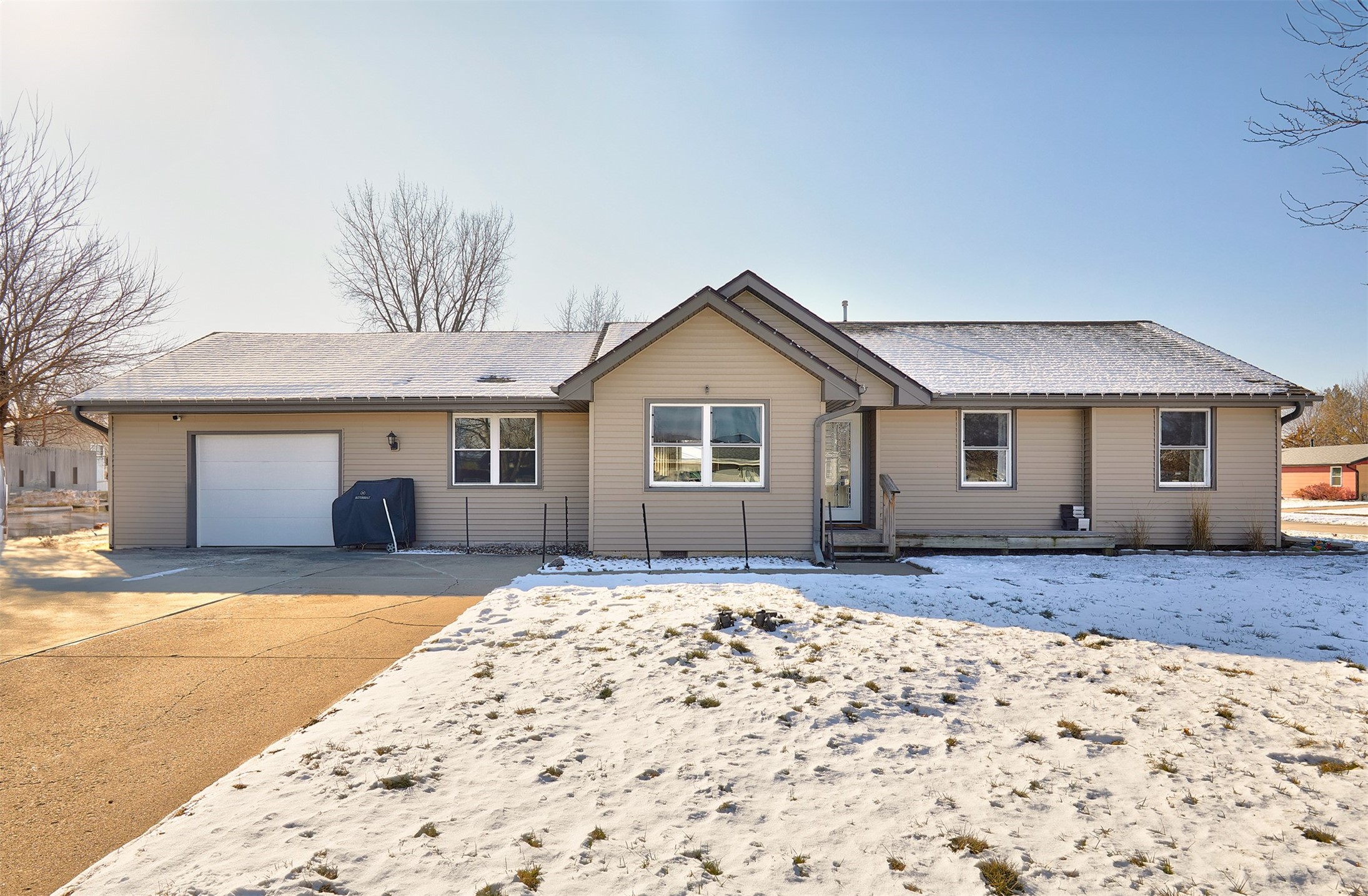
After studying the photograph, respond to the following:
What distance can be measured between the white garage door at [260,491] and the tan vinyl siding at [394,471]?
258mm

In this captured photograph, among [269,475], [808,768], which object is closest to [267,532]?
[269,475]

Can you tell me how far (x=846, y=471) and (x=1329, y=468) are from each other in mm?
39592

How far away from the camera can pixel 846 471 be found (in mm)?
12984

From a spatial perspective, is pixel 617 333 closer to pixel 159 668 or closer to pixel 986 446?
pixel 986 446

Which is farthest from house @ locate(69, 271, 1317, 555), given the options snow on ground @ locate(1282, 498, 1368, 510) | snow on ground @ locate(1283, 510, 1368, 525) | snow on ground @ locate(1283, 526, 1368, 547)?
snow on ground @ locate(1282, 498, 1368, 510)

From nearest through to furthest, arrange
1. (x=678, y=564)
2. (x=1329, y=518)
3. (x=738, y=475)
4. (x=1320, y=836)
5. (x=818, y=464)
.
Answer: (x=1320, y=836) < (x=678, y=564) < (x=818, y=464) < (x=738, y=475) < (x=1329, y=518)

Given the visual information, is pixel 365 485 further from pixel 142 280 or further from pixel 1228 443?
pixel 1228 443

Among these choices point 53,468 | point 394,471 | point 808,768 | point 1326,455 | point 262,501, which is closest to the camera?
point 808,768

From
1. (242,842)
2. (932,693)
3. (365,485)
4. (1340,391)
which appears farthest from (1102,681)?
(1340,391)

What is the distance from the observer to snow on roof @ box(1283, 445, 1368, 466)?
35.5 meters

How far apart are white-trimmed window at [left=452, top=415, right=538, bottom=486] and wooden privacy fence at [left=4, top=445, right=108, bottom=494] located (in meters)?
25.8

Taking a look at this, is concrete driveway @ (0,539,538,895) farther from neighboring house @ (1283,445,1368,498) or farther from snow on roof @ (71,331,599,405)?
neighboring house @ (1283,445,1368,498)

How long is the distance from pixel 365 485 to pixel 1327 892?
12.7m

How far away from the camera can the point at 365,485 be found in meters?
12.4
